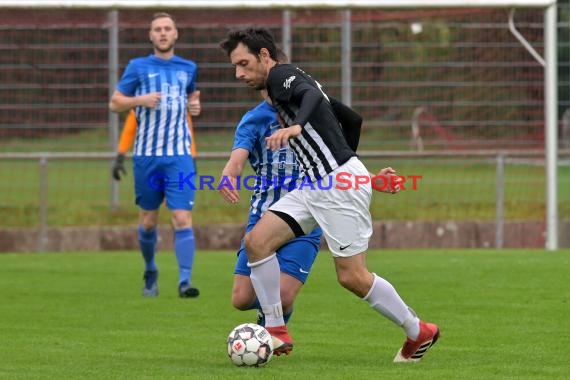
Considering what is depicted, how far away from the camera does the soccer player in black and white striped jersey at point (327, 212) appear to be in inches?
273

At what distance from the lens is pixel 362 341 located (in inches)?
314

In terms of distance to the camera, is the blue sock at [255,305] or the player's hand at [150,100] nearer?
the blue sock at [255,305]

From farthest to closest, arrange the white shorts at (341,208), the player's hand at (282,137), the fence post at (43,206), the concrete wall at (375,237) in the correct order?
the concrete wall at (375,237) → the fence post at (43,206) → the white shorts at (341,208) → the player's hand at (282,137)

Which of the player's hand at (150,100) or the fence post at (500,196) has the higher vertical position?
the player's hand at (150,100)

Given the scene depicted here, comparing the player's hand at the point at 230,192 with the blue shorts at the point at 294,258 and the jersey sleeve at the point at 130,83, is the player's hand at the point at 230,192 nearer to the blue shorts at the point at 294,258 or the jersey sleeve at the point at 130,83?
the blue shorts at the point at 294,258

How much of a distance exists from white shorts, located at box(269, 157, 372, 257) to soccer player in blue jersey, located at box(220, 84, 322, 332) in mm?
590

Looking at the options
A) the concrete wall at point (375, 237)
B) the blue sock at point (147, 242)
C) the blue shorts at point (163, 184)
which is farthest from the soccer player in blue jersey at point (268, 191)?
the concrete wall at point (375, 237)

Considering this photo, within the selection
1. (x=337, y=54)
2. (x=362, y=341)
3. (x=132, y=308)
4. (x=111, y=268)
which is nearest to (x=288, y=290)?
(x=362, y=341)

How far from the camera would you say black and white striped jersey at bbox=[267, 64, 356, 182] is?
691cm

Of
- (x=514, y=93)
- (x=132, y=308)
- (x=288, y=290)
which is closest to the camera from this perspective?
(x=288, y=290)

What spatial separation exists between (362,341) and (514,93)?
9535 mm

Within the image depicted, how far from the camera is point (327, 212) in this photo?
22.9 feet

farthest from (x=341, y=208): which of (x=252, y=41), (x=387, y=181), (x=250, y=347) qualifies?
(x=252, y=41)

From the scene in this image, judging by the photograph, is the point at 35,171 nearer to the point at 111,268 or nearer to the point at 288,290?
the point at 111,268
